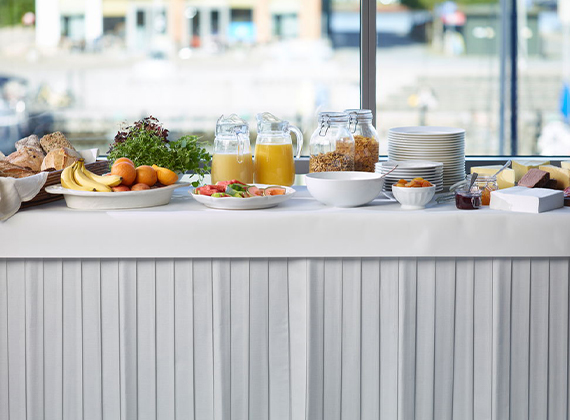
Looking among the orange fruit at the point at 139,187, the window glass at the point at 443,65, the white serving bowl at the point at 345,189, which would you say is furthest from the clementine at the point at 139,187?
the window glass at the point at 443,65

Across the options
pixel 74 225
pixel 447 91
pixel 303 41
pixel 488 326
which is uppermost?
pixel 303 41

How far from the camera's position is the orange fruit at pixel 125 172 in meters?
1.48

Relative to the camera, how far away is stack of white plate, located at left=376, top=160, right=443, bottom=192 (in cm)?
155

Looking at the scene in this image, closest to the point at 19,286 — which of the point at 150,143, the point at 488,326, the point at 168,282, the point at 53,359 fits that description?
the point at 53,359

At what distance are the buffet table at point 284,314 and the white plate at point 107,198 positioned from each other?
1.2 inches

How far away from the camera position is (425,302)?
1.45 meters

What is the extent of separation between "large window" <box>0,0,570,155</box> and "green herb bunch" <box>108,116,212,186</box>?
1493cm

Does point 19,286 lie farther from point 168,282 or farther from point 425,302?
point 425,302

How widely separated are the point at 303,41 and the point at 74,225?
16.1 meters

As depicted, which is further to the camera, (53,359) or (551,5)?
(551,5)

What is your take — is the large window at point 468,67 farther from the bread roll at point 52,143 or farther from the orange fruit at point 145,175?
the orange fruit at point 145,175

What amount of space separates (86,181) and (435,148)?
76 centimetres

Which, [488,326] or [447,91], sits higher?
[447,91]

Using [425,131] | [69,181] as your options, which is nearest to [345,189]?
[425,131]
